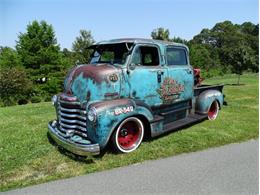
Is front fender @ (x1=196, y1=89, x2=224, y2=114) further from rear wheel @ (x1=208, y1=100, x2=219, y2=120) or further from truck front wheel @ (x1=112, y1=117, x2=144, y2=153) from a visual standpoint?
truck front wheel @ (x1=112, y1=117, x2=144, y2=153)

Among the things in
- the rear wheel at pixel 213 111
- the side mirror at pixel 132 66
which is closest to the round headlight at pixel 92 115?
the side mirror at pixel 132 66

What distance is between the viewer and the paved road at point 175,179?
4484 millimetres

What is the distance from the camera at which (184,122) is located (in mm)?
7621

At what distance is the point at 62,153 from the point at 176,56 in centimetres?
334

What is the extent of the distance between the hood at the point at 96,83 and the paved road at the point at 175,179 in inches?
54.5

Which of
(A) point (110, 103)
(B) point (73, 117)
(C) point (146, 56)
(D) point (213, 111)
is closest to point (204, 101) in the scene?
(D) point (213, 111)

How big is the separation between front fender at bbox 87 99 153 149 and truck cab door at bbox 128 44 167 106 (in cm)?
49

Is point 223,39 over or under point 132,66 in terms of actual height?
over

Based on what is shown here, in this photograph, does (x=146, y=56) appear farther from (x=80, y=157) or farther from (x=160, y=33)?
(x=160, y=33)

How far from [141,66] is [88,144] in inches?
74.8

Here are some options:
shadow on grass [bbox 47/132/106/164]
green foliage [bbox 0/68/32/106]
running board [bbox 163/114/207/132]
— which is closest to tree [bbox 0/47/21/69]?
green foliage [bbox 0/68/32/106]

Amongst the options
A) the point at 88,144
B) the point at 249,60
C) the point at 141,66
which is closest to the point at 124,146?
the point at 88,144

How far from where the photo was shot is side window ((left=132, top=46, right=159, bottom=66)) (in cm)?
648

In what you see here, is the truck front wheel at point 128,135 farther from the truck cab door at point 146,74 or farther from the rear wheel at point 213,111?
the rear wheel at point 213,111
